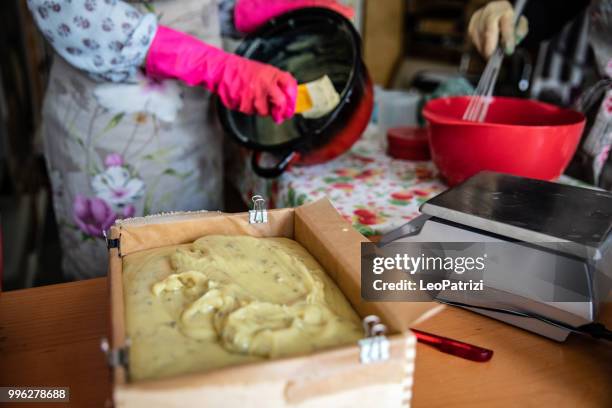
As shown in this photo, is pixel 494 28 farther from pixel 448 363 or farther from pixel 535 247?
pixel 448 363

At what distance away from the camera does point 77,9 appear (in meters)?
1.00

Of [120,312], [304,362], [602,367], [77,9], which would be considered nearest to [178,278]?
[120,312]

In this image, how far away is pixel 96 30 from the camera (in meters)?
1.02

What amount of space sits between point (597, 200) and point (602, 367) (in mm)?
241

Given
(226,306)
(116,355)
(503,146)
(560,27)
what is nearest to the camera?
(116,355)

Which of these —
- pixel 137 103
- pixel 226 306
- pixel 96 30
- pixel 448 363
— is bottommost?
pixel 448 363

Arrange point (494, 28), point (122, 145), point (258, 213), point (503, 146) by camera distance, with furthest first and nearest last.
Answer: point (122, 145) → point (494, 28) → point (503, 146) → point (258, 213)

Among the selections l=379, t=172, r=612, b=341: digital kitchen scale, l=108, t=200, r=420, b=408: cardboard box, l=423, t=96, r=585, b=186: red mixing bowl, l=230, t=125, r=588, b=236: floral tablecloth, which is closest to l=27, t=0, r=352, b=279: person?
l=230, t=125, r=588, b=236: floral tablecloth

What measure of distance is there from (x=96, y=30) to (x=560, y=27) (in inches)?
46.2

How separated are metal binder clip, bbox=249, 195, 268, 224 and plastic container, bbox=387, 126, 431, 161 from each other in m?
0.68

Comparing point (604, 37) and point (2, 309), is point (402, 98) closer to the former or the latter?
point (604, 37)

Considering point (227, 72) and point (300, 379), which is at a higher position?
point (227, 72)

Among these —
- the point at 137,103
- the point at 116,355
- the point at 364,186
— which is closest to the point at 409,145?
the point at 364,186

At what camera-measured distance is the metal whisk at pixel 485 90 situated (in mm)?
1145
